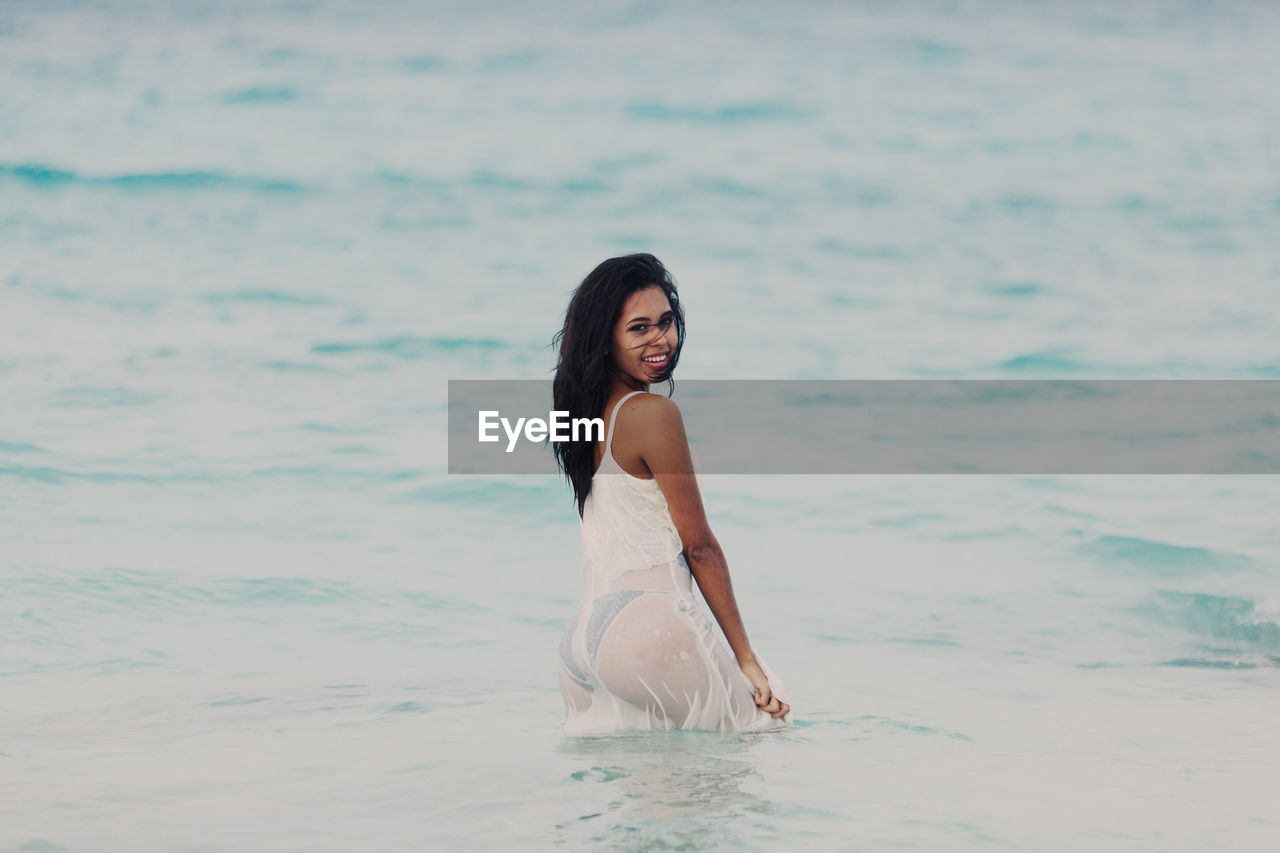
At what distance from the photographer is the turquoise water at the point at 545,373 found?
3393mm

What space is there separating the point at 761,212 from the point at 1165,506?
31.2ft

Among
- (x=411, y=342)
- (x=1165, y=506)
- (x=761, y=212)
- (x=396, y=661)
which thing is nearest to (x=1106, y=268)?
(x=761, y=212)

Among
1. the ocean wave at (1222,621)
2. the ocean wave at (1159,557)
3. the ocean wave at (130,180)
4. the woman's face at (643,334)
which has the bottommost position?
the ocean wave at (1222,621)

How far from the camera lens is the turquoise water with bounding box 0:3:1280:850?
339 centimetres

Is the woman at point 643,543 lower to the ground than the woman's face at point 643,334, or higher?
lower

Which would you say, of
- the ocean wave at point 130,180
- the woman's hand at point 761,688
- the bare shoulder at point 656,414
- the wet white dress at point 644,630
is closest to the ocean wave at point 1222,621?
the woman's hand at point 761,688

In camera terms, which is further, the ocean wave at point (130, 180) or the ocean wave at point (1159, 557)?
the ocean wave at point (130, 180)

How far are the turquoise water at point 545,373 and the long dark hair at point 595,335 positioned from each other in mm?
864

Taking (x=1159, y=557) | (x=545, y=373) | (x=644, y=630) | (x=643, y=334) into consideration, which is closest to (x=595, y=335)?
(x=643, y=334)

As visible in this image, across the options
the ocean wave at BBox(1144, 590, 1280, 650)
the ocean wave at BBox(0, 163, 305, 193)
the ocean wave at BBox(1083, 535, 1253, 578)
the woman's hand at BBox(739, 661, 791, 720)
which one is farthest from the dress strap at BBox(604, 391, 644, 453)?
the ocean wave at BBox(0, 163, 305, 193)

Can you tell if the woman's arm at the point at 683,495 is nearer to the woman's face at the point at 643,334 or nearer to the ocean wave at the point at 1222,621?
the woman's face at the point at 643,334

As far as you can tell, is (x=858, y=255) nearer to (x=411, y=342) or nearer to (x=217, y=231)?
(x=411, y=342)

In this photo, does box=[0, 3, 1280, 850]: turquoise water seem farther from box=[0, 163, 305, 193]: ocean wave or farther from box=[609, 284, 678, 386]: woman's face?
box=[609, 284, 678, 386]: woman's face

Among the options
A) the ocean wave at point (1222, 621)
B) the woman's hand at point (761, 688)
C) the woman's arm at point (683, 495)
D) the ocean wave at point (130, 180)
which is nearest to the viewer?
the woman's arm at point (683, 495)
